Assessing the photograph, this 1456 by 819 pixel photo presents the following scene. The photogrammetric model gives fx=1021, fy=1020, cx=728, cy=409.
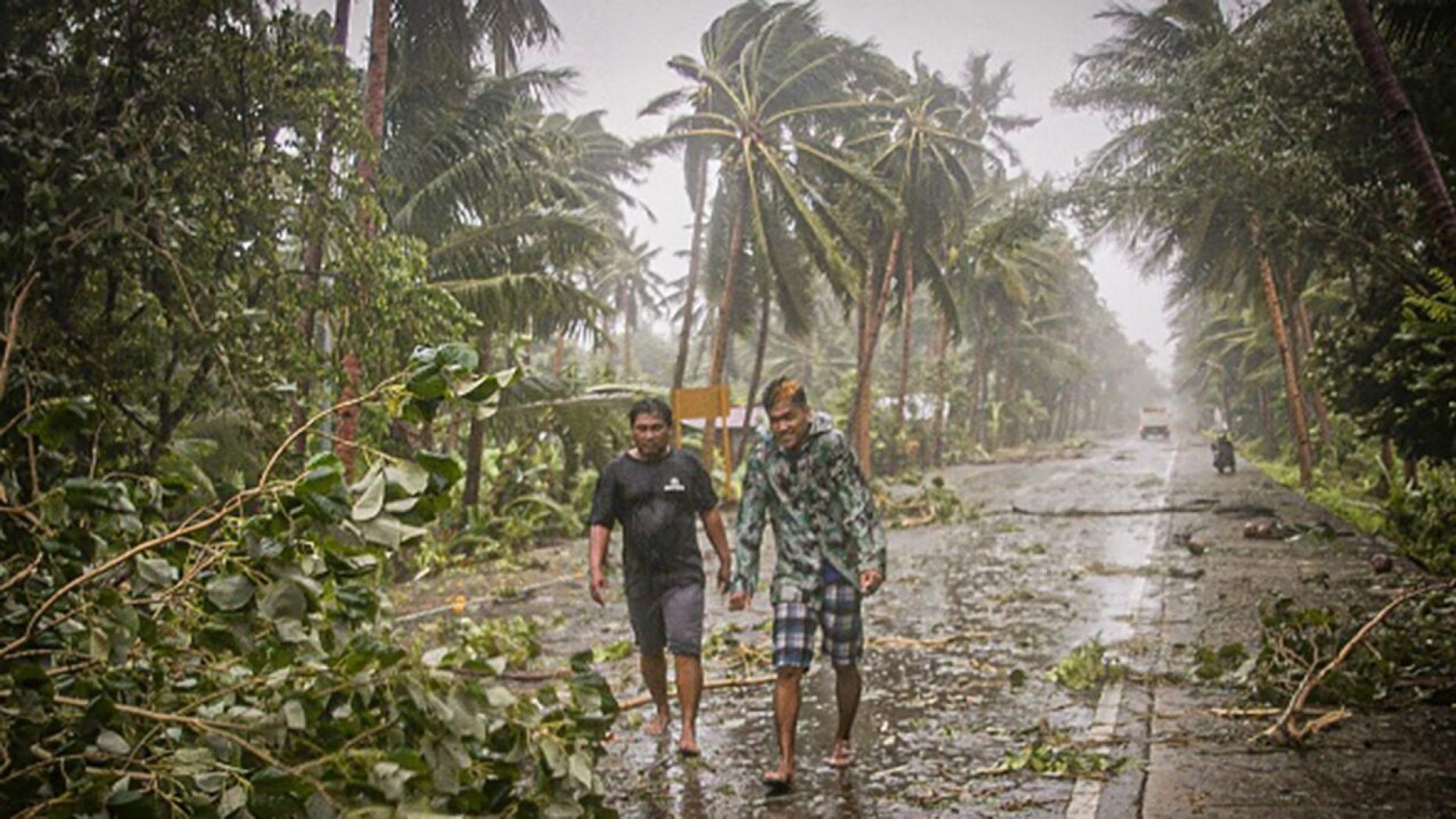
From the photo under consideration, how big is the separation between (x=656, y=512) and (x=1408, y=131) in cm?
532

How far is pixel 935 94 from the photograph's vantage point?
27.7 m

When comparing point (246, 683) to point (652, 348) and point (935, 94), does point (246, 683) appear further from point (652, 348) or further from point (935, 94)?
point (652, 348)

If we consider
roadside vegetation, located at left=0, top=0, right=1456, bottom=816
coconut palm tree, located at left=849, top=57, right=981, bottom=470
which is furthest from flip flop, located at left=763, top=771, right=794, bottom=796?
coconut palm tree, located at left=849, top=57, right=981, bottom=470

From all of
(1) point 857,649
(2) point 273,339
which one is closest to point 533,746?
(1) point 857,649

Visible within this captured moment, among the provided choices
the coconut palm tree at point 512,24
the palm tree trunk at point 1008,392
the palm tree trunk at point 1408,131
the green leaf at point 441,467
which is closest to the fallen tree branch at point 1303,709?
the palm tree trunk at point 1408,131

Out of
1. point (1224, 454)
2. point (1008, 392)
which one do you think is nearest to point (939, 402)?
point (1224, 454)

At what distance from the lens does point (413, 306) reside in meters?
7.26

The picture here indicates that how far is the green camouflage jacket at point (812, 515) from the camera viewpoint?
4688 millimetres

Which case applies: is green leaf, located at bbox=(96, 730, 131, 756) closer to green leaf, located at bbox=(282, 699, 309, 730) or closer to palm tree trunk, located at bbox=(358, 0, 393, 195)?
green leaf, located at bbox=(282, 699, 309, 730)

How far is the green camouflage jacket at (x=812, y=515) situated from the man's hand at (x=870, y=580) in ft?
0.07

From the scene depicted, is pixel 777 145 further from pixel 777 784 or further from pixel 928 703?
pixel 777 784

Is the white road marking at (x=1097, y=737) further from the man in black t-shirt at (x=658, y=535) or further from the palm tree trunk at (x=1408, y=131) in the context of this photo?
the palm tree trunk at (x=1408, y=131)

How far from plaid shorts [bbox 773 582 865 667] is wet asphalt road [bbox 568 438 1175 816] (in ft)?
1.80

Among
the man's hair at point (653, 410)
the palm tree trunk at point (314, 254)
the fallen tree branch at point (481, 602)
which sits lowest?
the fallen tree branch at point (481, 602)
